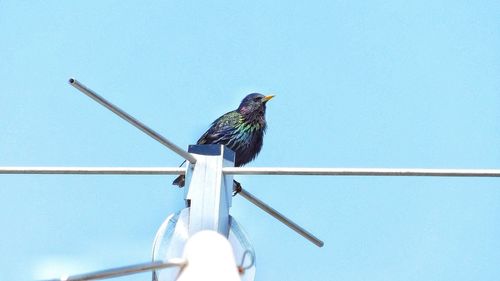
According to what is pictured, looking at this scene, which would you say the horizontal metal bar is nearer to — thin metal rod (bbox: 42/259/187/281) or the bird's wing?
thin metal rod (bbox: 42/259/187/281)

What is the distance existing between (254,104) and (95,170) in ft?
13.4

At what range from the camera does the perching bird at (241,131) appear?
240 inches

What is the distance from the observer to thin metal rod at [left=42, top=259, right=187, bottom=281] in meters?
1.61

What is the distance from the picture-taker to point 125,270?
173 cm

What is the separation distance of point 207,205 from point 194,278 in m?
0.62

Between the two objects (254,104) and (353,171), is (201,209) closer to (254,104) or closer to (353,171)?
(353,171)

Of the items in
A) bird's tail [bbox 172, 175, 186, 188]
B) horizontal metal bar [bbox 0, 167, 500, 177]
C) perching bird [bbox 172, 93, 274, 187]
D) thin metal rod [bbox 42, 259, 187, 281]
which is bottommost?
thin metal rod [bbox 42, 259, 187, 281]

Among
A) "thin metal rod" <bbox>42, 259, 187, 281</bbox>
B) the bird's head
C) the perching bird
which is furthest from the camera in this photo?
the bird's head

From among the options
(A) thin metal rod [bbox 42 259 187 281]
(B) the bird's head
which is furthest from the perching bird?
(A) thin metal rod [bbox 42 259 187 281]

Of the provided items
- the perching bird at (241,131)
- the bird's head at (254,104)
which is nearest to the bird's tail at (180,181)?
the perching bird at (241,131)

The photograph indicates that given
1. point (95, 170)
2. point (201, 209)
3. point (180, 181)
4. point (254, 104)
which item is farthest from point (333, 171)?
point (254, 104)

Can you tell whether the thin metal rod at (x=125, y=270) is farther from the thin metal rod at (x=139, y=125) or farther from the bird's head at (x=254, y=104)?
the bird's head at (x=254, y=104)

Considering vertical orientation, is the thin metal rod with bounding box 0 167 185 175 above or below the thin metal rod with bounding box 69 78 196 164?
below

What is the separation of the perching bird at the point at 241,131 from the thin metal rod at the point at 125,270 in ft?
13.5
